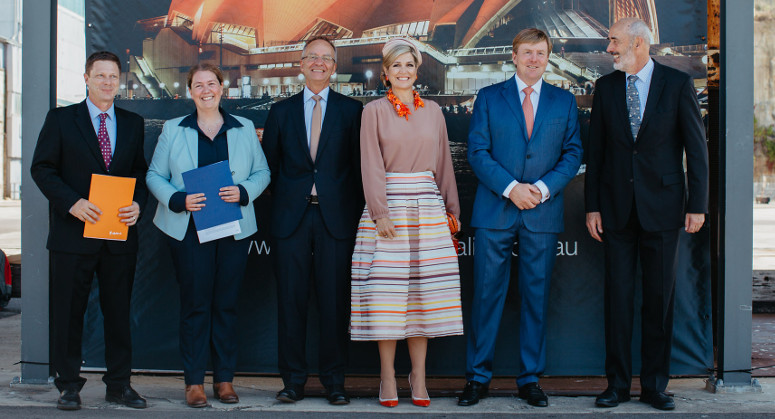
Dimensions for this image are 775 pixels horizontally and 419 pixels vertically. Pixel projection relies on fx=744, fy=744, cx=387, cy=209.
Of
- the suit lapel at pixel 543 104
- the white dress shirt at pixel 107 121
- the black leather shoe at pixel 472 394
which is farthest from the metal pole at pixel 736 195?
the white dress shirt at pixel 107 121

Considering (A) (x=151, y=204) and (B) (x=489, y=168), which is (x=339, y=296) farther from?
(A) (x=151, y=204)

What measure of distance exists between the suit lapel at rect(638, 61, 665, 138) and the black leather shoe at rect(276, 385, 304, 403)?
7.51 ft

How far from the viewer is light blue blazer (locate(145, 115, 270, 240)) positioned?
3920 millimetres

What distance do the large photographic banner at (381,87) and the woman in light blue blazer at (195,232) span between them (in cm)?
70

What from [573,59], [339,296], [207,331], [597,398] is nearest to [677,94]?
[573,59]

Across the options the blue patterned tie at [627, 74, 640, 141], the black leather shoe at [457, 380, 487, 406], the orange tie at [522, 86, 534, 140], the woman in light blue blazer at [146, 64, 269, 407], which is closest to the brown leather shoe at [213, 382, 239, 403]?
the woman in light blue blazer at [146, 64, 269, 407]

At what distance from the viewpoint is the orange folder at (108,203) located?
3.77m

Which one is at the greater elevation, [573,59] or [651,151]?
[573,59]

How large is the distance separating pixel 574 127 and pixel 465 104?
839 millimetres

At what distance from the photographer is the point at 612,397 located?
13.0 feet

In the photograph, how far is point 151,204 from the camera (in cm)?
471

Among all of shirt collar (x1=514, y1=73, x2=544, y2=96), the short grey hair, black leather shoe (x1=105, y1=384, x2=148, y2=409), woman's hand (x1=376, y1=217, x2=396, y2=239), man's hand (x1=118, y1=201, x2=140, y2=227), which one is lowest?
black leather shoe (x1=105, y1=384, x2=148, y2=409)

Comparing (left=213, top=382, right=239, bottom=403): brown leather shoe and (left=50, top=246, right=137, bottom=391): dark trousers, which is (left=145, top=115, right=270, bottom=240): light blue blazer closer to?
(left=50, top=246, right=137, bottom=391): dark trousers

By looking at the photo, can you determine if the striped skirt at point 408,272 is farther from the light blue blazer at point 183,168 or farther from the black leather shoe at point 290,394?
the light blue blazer at point 183,168
